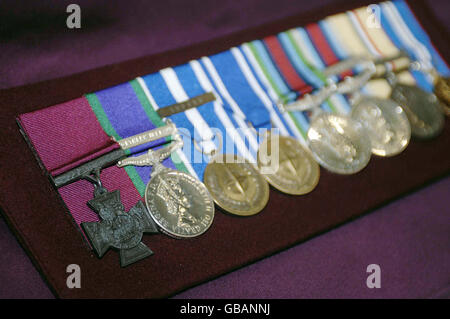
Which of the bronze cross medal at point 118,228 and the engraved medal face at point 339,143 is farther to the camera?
the engraved medal face at point 339,143

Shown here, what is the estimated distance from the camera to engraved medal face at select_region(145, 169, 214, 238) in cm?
168

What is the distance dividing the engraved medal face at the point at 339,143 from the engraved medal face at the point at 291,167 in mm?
71

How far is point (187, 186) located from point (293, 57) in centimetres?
94

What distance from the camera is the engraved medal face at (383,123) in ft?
7.13

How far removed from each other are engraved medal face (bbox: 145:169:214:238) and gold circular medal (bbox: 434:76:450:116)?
1457 millimetres

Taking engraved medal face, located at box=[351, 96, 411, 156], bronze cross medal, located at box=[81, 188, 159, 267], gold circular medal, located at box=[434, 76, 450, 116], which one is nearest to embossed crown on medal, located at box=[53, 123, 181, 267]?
bronze cross medal, located at box=[81, 188, 159, 267]

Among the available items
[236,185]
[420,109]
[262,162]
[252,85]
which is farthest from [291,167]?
[420,109]

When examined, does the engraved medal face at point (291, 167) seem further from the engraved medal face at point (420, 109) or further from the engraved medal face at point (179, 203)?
the engraved medal face at point (420, 109)

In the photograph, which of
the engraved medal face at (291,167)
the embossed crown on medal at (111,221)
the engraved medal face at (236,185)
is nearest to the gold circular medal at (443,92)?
the engraved medal face at (291,167)

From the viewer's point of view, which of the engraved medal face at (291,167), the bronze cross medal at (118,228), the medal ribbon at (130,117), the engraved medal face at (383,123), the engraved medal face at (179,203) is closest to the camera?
the bronze cross medal at (118,228)

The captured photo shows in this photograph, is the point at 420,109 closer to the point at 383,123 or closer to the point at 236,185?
the point at 383,123

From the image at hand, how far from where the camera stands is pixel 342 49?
7.99ft

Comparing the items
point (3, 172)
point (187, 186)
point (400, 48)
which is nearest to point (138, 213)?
point (187, 186)

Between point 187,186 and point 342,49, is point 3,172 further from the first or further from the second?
point 342,49
